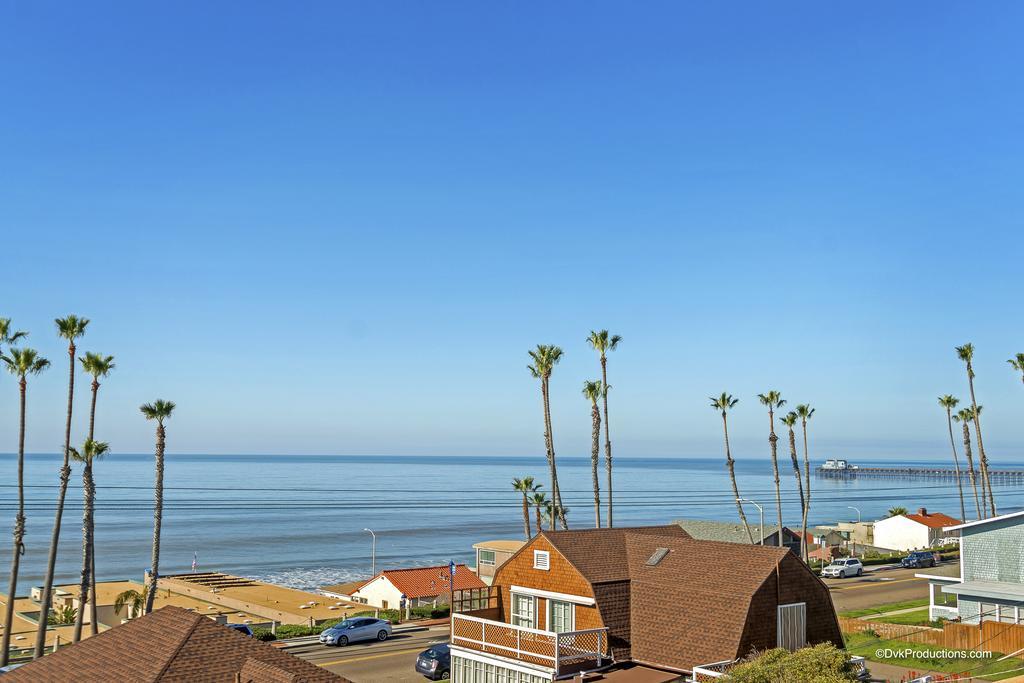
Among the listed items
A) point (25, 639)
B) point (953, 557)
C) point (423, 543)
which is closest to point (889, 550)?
point (953, 557)

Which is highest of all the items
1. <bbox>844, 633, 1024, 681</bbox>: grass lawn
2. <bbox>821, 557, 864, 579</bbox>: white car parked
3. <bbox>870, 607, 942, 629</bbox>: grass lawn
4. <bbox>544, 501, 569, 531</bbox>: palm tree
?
<bbox>544, 501, 569, 531</bbox>: palm tree

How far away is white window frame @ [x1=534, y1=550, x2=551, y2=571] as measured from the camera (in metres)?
33.7

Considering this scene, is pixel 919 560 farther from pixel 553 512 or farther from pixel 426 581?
pixel 426 581

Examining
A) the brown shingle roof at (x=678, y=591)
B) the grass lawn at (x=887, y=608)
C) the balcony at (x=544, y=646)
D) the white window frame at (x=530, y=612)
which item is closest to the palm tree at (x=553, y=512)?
the grass lawn at (x=887, y=608)

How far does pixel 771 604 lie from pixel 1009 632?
655 inches

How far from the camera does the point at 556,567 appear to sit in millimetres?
33250

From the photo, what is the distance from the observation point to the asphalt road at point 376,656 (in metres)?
39.5

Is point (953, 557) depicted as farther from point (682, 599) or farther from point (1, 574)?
point (1, 574)

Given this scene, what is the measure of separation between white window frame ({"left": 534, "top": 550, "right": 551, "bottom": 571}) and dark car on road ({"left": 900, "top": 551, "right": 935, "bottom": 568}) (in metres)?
61.1

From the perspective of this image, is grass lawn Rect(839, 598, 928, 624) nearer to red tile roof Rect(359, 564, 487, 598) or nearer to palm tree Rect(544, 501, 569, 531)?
palm tree Rect(544, 501, 569, 531)

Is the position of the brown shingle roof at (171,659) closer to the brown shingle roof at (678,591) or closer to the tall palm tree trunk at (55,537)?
the brown shingle roof at (678,591)

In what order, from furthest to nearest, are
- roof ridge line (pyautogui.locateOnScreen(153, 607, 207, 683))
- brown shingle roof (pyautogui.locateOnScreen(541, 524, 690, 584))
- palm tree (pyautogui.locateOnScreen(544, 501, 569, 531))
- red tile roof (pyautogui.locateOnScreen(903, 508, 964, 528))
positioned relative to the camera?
red tile roof (pyautogui.locateOnScreen(903, 508, 964, 528)) → palm tree (pyautogui.locateOnScreen(544, 501, 569, 531)) → brown shingle roof (pyautogui.locateOnScreen(541, 524, 690, 584)) → roof ridge line (pyautogui.locateOnScreen(153, 607, 207, 683))

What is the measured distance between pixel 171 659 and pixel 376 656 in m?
27.4

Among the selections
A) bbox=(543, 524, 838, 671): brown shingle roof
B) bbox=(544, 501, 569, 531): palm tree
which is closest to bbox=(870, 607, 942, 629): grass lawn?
bbox=(543, 524, 838, 671): brown shingle roof
